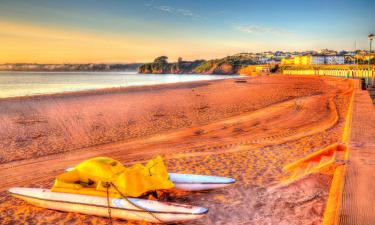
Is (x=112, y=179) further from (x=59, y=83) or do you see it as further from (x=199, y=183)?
(x=59, y=83)

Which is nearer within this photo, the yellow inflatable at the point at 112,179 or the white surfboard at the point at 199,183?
the yellow inflatable at the point at 112,179

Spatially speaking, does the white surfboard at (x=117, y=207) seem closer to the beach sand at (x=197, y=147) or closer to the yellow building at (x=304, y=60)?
the beach sand at (x=197, y=147)

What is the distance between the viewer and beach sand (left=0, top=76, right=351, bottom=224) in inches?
214

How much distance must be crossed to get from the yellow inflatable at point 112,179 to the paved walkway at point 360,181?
2.94 m

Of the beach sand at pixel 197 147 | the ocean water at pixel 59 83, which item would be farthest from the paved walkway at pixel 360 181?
the ocean water at pixel 59 83

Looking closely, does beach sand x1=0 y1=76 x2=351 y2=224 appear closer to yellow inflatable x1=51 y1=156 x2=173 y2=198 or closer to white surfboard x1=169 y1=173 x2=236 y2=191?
white surfboard x1=169 y1=173 x2=236 y2=191

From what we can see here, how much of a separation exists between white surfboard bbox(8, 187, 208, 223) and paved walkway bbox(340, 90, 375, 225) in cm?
198

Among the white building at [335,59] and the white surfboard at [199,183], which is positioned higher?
the white building at [335,59]

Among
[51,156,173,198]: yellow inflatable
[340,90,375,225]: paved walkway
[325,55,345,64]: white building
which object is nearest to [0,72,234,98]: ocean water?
[51,156,173,198]: yellow inflatable

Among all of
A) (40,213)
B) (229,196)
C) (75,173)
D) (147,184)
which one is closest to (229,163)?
(229,196)

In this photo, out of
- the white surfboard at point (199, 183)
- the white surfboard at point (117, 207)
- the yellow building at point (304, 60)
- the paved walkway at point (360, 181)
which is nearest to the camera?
the paved walkway at point (360, 181)

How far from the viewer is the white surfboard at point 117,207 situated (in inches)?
188

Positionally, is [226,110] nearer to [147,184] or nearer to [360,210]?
[147,184]

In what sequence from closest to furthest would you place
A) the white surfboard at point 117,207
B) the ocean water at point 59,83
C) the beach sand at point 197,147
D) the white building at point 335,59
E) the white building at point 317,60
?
1. the white surfboard at point 117,207
2. the beach sand at point 197,147
3. the ocean water at point 59,83
4. the white building at point 317,60
5. the white building at point 335,59
